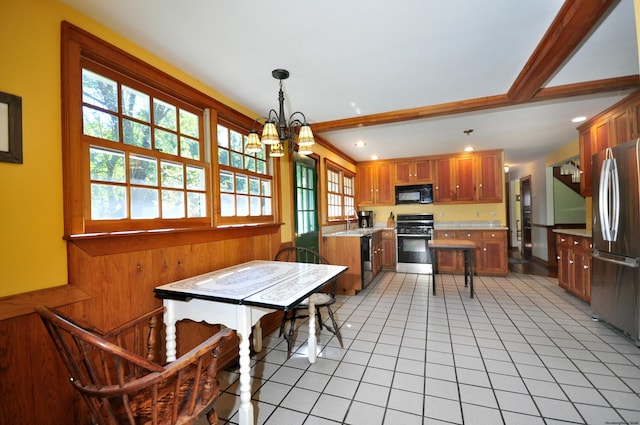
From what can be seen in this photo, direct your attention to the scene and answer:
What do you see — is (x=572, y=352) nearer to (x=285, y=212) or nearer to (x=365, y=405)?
(x=365, y=405)

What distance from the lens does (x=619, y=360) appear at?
2180mm

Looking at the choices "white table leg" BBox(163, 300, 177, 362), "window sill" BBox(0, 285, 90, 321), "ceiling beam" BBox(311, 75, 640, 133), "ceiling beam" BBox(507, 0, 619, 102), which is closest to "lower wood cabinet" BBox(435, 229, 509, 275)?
"ceiling beam" BBox(311, 75, 640, 133)

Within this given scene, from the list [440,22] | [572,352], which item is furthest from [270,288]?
[572,352]

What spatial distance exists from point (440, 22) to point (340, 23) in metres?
0.58

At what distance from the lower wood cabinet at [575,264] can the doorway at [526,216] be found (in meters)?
3.43

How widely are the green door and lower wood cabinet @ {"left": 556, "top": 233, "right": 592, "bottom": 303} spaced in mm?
3283

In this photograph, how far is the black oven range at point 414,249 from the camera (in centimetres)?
531

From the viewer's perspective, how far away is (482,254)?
5.17m

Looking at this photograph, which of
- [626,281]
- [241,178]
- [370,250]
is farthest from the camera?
[370,250]

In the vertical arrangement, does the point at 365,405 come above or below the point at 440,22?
below

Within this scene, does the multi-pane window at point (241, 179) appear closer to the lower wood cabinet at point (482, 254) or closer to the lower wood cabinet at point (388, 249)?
the lower wood cabinet at point (388, 249)

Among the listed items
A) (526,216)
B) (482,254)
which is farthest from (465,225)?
(526,216)

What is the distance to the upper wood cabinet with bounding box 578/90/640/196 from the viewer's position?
2.89 m

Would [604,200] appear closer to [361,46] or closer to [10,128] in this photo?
[361,46]
